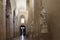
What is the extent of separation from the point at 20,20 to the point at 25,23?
1512mm

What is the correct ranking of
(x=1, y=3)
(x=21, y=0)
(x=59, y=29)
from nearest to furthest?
(x=59, y=29), (x=1, y=3), (x=21, y=0)

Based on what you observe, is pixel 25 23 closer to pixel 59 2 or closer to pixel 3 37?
pixel 3 37

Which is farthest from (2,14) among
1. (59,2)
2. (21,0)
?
(21,0)

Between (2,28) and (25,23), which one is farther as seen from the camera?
(25,23)

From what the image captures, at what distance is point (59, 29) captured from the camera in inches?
120

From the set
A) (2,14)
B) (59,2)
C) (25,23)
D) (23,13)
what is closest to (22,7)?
(23,13)

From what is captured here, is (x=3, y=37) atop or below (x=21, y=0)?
below

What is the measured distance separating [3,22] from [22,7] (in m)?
28.0

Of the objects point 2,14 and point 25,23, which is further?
point 25,23

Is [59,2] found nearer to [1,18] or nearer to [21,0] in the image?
[1,18]

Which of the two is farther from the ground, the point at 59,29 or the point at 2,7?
the point at 2,7

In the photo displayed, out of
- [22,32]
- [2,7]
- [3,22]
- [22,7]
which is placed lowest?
[22,32]

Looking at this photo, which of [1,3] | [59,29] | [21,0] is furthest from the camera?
[21,0]

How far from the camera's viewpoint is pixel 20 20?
38.6 meters
